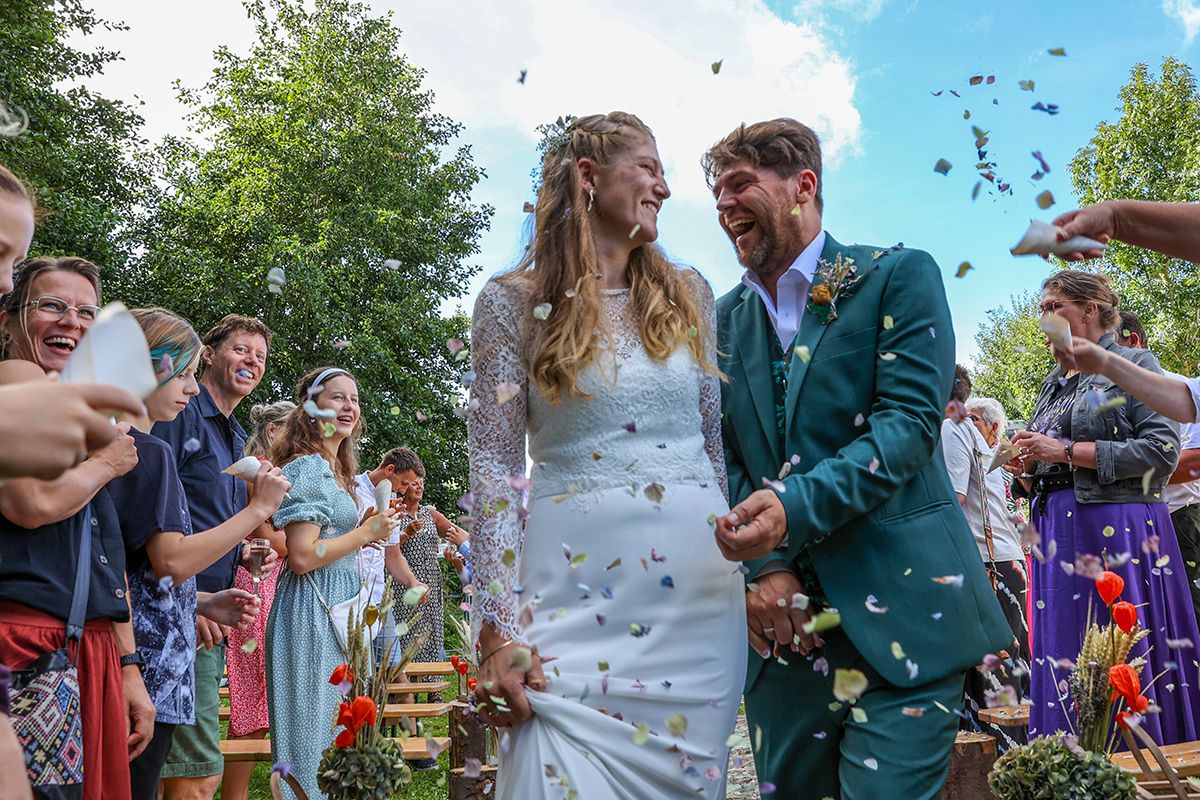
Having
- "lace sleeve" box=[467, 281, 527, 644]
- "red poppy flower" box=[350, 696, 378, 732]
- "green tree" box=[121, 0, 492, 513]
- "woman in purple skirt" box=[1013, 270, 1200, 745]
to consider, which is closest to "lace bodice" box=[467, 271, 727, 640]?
"lace sleeve" box=[467, 281, 527, 644]

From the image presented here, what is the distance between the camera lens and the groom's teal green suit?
242 centimetres

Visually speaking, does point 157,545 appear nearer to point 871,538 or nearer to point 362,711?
point 362,711

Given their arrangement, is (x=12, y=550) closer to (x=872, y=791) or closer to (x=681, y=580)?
(x=681, y=580)

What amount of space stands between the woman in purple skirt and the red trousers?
370 centimetres

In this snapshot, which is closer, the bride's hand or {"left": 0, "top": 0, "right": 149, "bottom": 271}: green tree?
the bride's hand

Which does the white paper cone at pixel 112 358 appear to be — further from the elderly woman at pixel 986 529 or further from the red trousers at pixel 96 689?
the elderly woman at pixel 986 529

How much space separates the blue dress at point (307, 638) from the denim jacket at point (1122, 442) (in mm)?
3379

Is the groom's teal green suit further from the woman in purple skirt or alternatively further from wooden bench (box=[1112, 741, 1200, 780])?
the woman in purple skirt

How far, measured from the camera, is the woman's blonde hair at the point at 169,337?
334 centimetres

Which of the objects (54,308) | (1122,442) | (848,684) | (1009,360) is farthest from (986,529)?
(1009,360)

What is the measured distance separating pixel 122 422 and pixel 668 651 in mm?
1561

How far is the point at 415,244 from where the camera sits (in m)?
21.2

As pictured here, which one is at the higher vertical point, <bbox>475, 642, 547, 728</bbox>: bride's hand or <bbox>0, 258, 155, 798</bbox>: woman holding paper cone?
<bbox>0, 258, 155, 798</bbox>: woman holding paper cone

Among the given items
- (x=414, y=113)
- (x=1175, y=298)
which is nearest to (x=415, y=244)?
(x=414, y=113)
